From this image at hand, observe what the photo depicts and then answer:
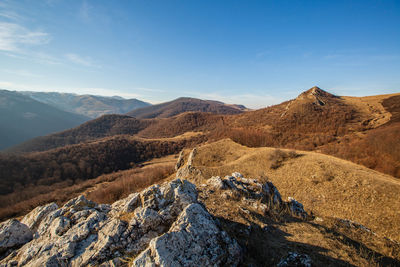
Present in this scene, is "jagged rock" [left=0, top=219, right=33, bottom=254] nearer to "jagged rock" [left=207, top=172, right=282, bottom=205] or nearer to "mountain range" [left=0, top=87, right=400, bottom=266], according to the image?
"mountain range" [left=0, top=87, right=400, bottom=266]

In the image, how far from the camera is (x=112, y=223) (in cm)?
382

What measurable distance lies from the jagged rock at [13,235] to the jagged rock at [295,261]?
22.3 ft

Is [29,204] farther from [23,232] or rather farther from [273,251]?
[273,251]

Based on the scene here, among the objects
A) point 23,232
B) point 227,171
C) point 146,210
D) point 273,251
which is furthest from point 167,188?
point 227,171

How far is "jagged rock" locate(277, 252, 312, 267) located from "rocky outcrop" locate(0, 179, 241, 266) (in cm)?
119

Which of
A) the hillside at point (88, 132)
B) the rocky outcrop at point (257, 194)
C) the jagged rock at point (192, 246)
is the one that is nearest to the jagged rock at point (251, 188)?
the rocky outcrop at point (257, 194)

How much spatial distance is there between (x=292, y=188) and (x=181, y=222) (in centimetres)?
1130

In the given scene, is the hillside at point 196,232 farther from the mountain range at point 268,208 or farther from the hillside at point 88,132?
the hillside at point 88,132

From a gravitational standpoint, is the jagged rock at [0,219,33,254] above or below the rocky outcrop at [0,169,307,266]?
below

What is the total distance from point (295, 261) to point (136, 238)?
374 cm

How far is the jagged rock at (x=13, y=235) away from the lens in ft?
13.6

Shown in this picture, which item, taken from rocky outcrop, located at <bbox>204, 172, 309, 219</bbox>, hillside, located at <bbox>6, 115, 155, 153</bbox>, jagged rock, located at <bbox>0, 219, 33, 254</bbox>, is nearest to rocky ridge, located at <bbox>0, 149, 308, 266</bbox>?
jagged rock, located at <bbox>0, 219, 33, 254</bbox>

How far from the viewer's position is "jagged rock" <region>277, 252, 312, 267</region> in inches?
140

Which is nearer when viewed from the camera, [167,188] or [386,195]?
[167,188]
